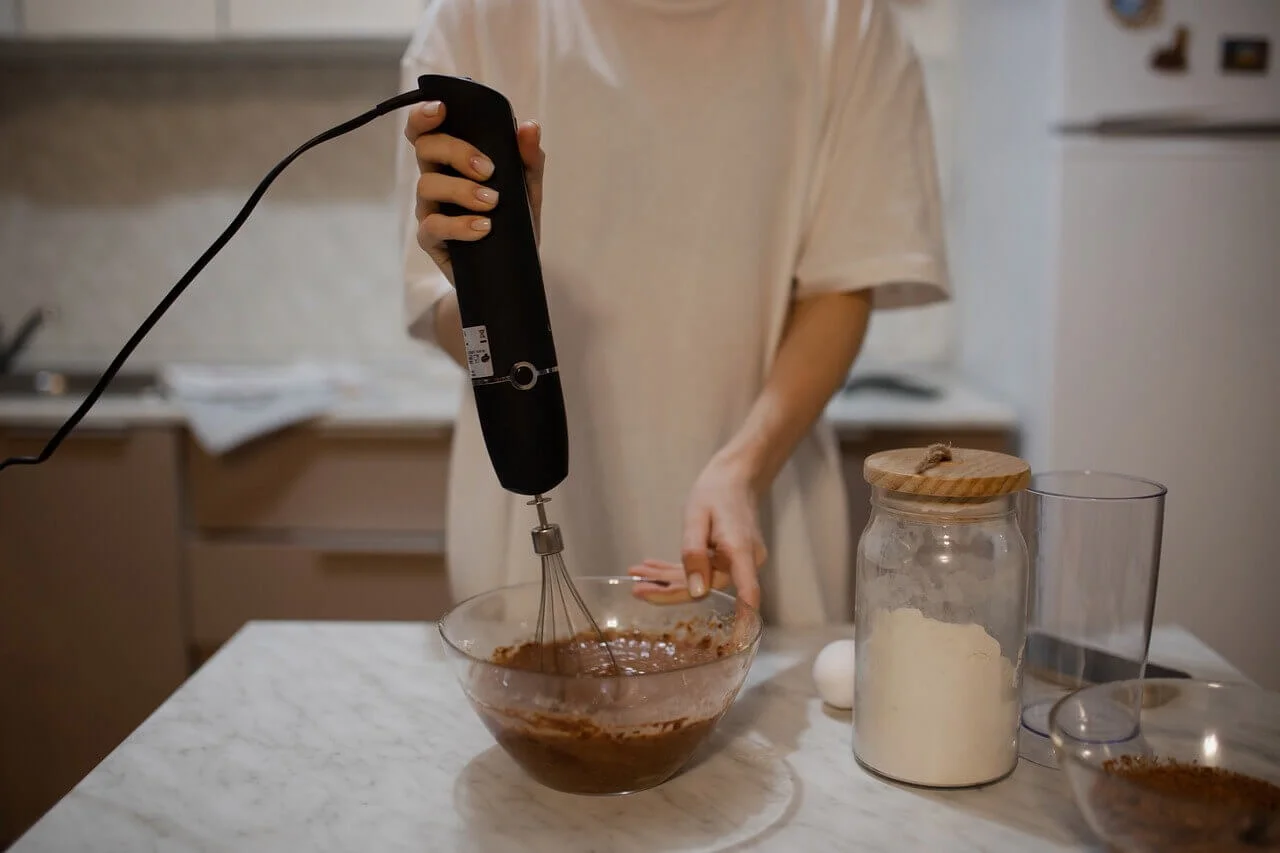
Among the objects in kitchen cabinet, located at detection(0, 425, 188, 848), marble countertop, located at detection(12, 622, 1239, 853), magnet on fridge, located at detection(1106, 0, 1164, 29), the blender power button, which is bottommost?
kitchen cabinet, located at detection(0, 425, 188, 848)

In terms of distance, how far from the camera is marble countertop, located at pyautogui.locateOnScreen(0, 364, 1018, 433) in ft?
6.03

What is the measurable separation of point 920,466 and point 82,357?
229 cm

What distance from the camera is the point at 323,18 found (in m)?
2.00

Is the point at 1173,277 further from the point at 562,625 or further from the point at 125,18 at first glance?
the point at 125,18

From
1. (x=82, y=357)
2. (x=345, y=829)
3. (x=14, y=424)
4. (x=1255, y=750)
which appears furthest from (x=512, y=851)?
(x=82, y=357)

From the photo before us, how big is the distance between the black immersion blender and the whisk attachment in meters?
0.05

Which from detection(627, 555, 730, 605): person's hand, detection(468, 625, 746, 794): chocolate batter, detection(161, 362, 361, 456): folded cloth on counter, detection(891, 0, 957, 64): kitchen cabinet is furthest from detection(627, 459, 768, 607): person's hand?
detection(891, 0, 957, 64): kitchen cabinet

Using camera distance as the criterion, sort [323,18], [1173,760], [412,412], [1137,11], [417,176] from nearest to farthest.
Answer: [1173,760]
[417,176]
[1137,11]
[412,412]
[323,18]

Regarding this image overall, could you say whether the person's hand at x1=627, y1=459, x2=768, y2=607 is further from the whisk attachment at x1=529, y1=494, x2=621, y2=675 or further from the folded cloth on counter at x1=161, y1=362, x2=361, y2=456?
the folded cloth on counter at x1=161, y1=362, x2=361, y2=456

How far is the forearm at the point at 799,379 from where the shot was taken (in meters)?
0.97

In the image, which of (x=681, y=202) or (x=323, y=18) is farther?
(x=323, y=18)

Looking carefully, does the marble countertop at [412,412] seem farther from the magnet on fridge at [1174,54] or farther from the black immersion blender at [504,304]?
the black immersion blender at [504,304]

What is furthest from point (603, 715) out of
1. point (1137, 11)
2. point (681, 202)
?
point (1137, 11)

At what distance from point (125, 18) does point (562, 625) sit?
1786 millimetres
